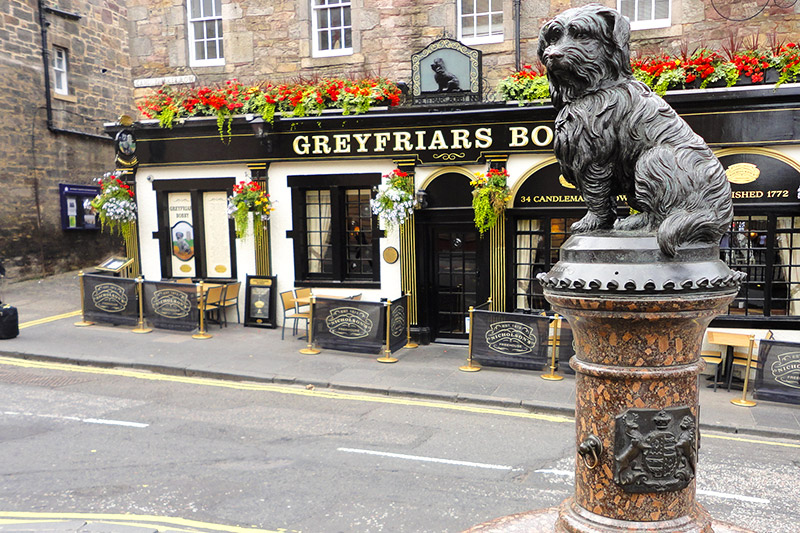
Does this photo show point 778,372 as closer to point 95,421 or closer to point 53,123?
point 95,421

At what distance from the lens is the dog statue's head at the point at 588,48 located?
9.98ft

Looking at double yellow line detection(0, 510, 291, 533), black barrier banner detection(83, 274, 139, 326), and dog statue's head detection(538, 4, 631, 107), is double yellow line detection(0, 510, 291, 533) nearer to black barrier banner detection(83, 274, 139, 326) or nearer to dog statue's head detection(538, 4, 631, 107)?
dog statue's head detection(538, 4, 631, 107)

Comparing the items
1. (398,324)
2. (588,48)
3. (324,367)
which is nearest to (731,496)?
(588,48)

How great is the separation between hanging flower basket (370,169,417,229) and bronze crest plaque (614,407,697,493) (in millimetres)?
9472

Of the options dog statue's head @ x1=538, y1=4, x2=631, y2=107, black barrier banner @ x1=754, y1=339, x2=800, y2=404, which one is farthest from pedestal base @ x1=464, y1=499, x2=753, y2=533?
black barrier banner @ x1=754, y1=339, x2=800, y2=404

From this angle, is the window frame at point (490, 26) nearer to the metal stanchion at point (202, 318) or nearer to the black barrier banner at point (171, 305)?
the metal stanchion at point (202, 318)

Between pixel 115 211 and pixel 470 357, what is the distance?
8.75m

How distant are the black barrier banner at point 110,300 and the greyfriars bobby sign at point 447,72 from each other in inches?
284

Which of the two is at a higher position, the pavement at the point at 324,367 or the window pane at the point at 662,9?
the window pane at the point at 662,9

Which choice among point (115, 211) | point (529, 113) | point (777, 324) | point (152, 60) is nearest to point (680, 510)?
point (777, 324)

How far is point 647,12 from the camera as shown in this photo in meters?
12.3

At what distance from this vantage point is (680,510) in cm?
310

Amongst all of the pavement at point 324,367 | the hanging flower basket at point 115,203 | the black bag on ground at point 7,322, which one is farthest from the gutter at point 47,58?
the black bag on ground at point 7,322

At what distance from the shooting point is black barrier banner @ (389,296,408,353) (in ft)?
38.4
